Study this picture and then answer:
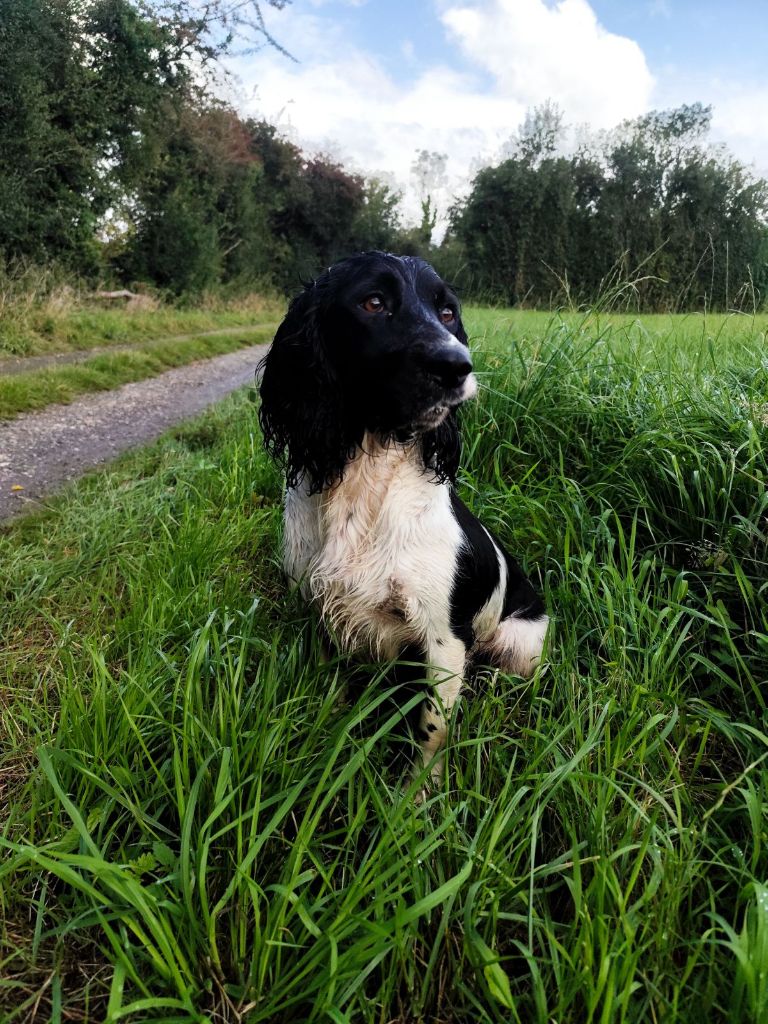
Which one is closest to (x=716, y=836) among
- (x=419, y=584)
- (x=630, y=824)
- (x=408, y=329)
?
(x=630, y=824)

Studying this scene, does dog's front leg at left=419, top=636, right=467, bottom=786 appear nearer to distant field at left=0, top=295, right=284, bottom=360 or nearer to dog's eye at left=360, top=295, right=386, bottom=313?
dog's eye at left=360, top=295, right=386, bottom=313

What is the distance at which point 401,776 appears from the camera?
1571mm

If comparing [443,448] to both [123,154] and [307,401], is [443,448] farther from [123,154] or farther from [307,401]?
[123,154]

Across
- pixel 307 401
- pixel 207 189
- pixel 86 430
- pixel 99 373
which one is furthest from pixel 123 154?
pixel 307 401

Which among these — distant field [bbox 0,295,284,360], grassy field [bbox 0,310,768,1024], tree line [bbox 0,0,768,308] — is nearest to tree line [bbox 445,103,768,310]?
tree line [bbox 0,0,768,308]

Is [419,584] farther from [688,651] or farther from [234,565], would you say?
[234,565]

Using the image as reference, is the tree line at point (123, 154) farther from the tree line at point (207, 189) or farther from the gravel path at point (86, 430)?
→ the gravel path at point (86, 430)

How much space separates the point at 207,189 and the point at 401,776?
61.4 feet

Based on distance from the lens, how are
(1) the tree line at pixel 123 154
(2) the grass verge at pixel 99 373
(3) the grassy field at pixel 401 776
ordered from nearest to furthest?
(3) the grassy field at pixel 401 776 → (2) the grass verge at pixel 99 373 → (1) the tree line at pixel 123 154

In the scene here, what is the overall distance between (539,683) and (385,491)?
71 cm

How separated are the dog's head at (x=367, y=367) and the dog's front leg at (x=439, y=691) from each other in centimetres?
50

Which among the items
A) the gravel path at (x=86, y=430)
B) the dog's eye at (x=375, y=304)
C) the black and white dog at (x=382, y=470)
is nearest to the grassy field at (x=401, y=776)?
the black and white dog at (x=382, y=470)

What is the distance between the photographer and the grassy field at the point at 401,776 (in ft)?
3.55

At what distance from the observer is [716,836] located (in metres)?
1.44
